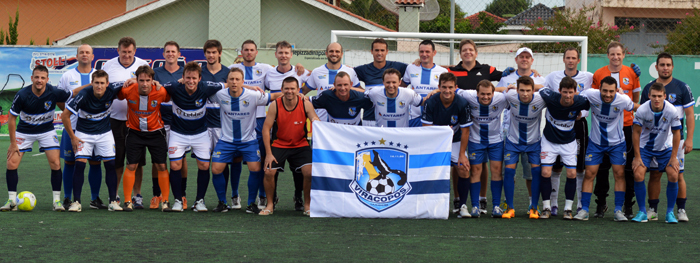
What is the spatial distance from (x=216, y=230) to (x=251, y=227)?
0.32m

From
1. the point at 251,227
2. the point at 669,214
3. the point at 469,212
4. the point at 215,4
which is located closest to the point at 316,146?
the point at 251,227

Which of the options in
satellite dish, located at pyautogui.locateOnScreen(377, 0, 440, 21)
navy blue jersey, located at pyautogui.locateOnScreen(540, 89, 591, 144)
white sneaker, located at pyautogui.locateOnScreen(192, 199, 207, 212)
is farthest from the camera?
satellite dish, located at pyautogui.locateOnScreen(377, 0, 440, 21)

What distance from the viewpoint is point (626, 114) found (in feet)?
22.0

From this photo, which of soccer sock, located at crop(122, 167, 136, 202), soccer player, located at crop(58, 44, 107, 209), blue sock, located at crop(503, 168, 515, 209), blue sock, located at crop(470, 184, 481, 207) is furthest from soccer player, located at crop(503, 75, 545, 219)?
soccer player, located at crop(58, 44, 107, 209)

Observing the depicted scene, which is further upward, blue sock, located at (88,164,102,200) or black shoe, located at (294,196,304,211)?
blue sock, located at (88,164,102,200)

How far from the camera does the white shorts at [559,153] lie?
630 centimetres

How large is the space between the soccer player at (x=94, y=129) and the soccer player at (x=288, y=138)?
1.38 metres

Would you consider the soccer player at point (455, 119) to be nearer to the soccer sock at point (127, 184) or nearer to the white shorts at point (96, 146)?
the soccer sock at point (127, 184)

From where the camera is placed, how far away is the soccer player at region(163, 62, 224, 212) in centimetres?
647

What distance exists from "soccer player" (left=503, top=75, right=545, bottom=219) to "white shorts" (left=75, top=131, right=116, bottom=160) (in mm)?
3762

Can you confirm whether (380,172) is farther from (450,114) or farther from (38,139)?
(38,139)

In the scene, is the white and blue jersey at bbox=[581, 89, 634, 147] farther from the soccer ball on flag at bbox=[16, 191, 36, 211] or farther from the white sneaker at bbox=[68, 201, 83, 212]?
the soccer ball on flag at bbox=[16, 191, 36, 211]

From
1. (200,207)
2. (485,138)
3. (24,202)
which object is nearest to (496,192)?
(485,138)

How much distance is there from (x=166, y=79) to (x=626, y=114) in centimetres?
458
